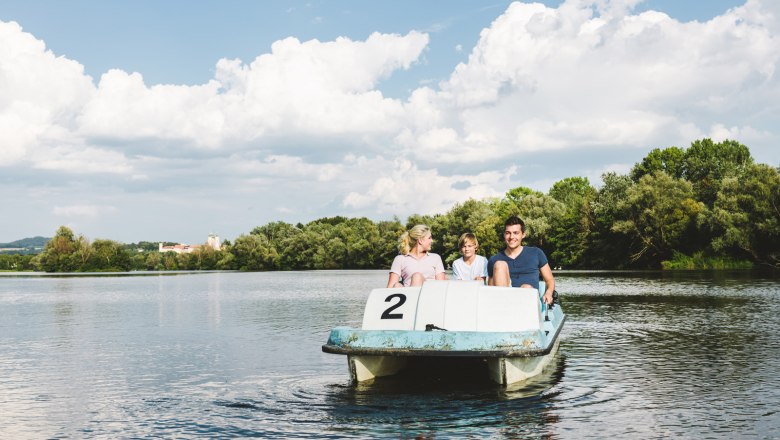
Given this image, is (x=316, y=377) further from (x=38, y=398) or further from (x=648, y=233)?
(x=648, y=233)

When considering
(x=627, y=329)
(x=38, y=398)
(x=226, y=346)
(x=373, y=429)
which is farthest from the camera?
(x=627, y=329)

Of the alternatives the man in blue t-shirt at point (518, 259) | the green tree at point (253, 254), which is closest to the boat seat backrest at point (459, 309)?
the man in blue t-shirt at point (518, 259)

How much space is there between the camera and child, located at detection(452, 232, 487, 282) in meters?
11.4

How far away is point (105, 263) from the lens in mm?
115562

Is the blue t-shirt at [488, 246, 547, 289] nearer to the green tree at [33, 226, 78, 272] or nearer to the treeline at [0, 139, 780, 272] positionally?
the treeline at [0, 139, 780, 272]

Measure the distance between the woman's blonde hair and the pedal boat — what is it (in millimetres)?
946

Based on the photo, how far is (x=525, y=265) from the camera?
1155 cm

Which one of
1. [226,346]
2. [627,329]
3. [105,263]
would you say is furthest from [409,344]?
[105,263]

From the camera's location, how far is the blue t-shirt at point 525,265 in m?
11.5

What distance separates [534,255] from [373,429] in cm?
Answer: 467

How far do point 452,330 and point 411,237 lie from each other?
184 centimetres

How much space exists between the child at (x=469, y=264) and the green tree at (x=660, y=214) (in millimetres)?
56240

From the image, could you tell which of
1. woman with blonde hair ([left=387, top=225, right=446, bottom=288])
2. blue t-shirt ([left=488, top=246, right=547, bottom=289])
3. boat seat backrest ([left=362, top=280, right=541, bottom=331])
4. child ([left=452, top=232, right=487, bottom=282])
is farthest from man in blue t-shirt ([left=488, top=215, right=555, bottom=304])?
boat seat backrest ([left=362, top=280, right=541, bottom=331])

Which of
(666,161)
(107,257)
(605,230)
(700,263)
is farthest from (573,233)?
(107,257)
